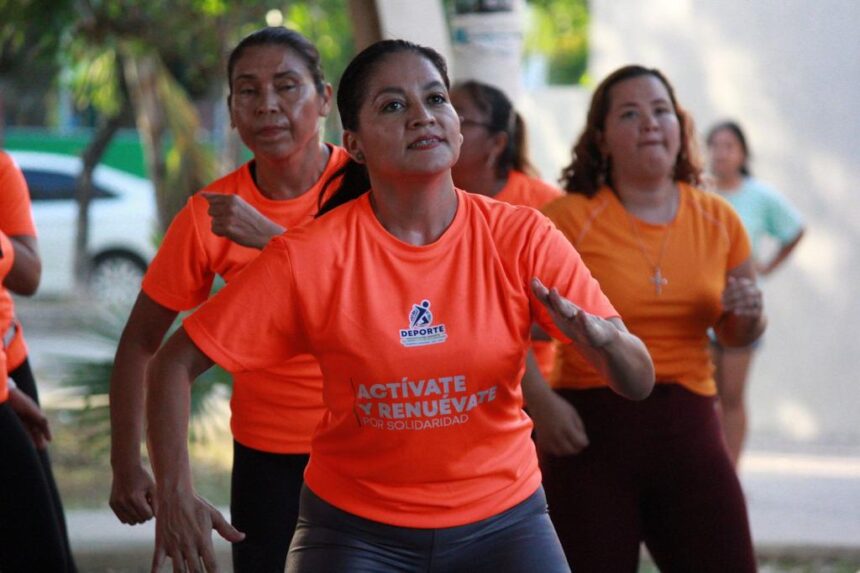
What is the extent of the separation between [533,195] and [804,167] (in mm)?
5120

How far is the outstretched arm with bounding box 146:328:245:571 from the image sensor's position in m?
2.94

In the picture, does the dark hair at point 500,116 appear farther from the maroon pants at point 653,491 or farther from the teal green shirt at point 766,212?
the teal green shirt at point 766,212

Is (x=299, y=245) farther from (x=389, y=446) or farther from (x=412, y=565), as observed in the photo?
(x=412, y=565)

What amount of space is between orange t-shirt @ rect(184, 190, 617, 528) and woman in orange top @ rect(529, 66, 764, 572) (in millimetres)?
1043

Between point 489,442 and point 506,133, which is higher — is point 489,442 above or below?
below

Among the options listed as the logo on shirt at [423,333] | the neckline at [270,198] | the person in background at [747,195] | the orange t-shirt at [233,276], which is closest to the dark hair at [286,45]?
the neckline at [270,198]

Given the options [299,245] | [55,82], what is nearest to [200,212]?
[299,245]

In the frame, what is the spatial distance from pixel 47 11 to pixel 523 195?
7362 mm

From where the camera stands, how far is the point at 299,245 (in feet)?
10.0

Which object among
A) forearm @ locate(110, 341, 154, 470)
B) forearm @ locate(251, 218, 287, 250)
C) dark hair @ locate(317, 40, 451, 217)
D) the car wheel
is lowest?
the car wheel

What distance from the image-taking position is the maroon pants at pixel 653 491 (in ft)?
13.2

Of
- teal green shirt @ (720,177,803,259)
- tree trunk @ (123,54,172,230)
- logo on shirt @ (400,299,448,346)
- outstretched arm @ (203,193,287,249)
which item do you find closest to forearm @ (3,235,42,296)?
outstretched arm @ (203,193,287,249)

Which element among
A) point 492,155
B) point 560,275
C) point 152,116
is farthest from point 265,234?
point 152,116

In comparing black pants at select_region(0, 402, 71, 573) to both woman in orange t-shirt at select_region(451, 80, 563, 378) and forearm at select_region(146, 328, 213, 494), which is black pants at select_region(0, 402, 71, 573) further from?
woman in orange t-shirt at select_region(451, 80, 563, 378)
